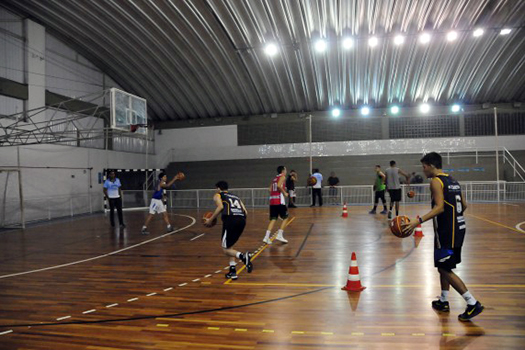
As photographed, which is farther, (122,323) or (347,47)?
(347,47)

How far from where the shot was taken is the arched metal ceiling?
1523 centimetres

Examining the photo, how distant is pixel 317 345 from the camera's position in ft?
11.5

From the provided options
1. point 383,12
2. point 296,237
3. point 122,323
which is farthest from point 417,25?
point 122,323

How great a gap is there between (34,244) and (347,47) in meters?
15.1

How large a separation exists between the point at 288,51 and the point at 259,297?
51.9 ft

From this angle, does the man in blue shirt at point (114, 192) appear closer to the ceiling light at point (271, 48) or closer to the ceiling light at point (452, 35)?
the ceiling light at point (271, 48)

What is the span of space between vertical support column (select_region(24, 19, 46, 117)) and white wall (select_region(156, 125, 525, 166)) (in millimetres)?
10247

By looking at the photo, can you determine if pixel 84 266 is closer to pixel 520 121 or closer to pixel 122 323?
pixel 122 323

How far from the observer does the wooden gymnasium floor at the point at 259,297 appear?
145 inches

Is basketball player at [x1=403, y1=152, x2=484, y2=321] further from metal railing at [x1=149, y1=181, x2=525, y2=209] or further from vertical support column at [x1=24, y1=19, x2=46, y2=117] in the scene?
vertical support column at [x1=24, y1=19, x2=46, y2=117]

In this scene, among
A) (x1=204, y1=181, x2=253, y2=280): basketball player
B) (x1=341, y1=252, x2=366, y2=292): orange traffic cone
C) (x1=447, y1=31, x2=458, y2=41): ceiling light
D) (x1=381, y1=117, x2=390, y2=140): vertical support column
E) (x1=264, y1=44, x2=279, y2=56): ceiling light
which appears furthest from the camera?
(x1=381, y1=117, x2=390, y2=140): vertical support column

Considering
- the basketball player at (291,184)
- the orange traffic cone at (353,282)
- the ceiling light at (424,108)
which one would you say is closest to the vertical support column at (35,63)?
the basketball player at (291,184)

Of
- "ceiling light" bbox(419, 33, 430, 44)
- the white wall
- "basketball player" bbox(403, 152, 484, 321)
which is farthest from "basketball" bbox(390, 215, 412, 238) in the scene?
the white wall

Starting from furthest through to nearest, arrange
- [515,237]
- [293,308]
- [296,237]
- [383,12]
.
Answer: [383,12], [296,237], [515,237], [293,308]
